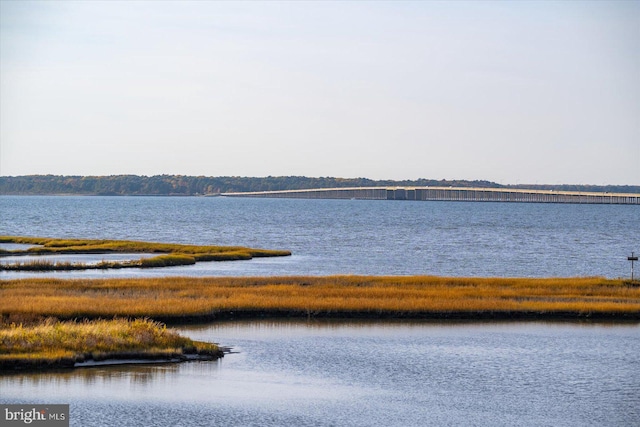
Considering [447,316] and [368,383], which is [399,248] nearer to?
[447,316]

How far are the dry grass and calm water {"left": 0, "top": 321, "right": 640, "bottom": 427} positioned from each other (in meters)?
4.27

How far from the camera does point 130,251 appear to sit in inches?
3898

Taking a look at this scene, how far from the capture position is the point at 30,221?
7205 inches

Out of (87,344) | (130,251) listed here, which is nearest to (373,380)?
(87,344)

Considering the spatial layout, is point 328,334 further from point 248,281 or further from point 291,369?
point 248,281

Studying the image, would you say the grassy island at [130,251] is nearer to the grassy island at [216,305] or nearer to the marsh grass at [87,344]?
the grassy island at [216,305]

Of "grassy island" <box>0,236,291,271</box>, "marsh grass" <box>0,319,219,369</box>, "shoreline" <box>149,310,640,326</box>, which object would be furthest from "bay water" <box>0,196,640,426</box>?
"grassy island" <box>0,236,291,271</box>

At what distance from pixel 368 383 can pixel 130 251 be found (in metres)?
67.8

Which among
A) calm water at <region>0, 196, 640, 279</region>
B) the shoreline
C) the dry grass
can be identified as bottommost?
calm water at <region>0, 196, 640, 279</region>

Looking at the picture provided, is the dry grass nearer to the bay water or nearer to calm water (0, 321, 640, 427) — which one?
the bay water

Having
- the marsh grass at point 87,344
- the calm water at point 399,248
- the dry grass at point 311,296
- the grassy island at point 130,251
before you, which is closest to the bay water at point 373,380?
the marsh grass at point 87,344

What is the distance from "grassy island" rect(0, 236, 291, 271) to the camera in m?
78.2

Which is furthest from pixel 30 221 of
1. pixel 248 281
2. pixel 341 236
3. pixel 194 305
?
pixel 194 305

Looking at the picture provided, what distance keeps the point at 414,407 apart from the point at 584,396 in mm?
6329
